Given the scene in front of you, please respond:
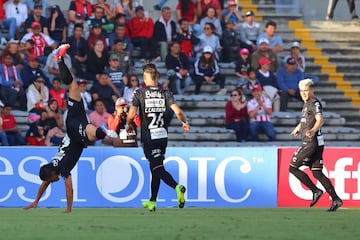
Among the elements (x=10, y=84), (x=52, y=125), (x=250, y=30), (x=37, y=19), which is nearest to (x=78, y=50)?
(x=37, y=19)

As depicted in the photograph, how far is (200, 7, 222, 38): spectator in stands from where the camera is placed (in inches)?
1066

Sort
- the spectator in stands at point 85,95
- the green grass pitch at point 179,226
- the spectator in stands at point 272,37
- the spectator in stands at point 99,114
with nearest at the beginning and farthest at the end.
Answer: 1. the green grass pitch at point 179,226
2. the spectator in stands at point 99,114
3. the spectator in stands at point 85,95
4. the spectator in stands at point 272,37

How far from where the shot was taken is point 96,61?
25016mm

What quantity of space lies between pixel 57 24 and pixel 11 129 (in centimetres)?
339

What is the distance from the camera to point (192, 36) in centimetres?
2652

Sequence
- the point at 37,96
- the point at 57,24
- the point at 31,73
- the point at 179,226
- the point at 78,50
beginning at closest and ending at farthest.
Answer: the point at 179,226
the point at 37,96
the point at 31,73
the point at 78,50
the point at 57,24

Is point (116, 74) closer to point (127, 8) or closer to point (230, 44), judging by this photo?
point (127, 8)

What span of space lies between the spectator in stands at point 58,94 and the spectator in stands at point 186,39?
3.34 meters

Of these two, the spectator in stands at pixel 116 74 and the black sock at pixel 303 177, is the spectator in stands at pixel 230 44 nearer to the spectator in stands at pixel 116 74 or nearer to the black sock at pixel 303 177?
the spectator in stands at pixel 116 74

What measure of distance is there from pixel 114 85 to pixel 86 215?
894 cm

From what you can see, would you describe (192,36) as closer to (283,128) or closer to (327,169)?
(283,128)

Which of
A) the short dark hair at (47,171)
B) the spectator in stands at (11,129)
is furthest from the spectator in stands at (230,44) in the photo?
the short dark hair at (47,171)

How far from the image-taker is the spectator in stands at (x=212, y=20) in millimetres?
27078

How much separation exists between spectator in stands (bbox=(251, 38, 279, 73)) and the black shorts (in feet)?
29.4
